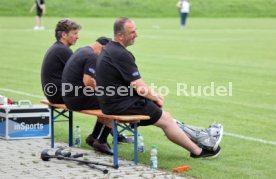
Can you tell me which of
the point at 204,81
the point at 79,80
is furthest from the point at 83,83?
the point at 204,81

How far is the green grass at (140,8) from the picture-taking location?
2297 inches

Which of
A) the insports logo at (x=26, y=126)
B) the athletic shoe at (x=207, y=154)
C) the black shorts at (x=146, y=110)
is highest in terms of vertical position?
the black shorts at (x=146, y=110)

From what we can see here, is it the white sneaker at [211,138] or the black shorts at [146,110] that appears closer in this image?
the black shorts at [146,110]

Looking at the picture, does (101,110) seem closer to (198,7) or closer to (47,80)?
(47,80)

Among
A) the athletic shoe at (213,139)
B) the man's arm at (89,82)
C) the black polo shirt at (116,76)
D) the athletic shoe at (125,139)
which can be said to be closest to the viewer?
the black polo shirt at (116,76)

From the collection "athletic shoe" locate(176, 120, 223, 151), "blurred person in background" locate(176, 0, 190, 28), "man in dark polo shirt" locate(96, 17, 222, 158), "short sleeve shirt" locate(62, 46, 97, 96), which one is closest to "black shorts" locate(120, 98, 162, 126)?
"man in dark polo shirt" locate(96, 17, 222, 158)

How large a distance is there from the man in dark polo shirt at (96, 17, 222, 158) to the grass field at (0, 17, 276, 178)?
0.63 meters

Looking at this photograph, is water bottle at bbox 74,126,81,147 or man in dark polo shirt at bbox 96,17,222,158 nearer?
man in dark polo shirt at bbox 96,17,222,158

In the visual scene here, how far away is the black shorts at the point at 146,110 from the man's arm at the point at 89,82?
3.14 feet

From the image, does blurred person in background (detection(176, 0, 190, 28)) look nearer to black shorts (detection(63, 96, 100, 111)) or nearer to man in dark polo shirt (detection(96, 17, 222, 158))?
black shorts (detection(63, 96, 100, 111))

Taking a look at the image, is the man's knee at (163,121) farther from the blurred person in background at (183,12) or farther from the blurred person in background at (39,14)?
the blurred person in background at (183,12)

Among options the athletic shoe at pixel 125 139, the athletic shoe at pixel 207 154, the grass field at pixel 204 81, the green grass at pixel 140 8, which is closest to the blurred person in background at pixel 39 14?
the grass field at pixel 204 81

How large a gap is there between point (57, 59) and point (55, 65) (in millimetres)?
109

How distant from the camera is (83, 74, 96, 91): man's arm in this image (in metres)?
10.8
